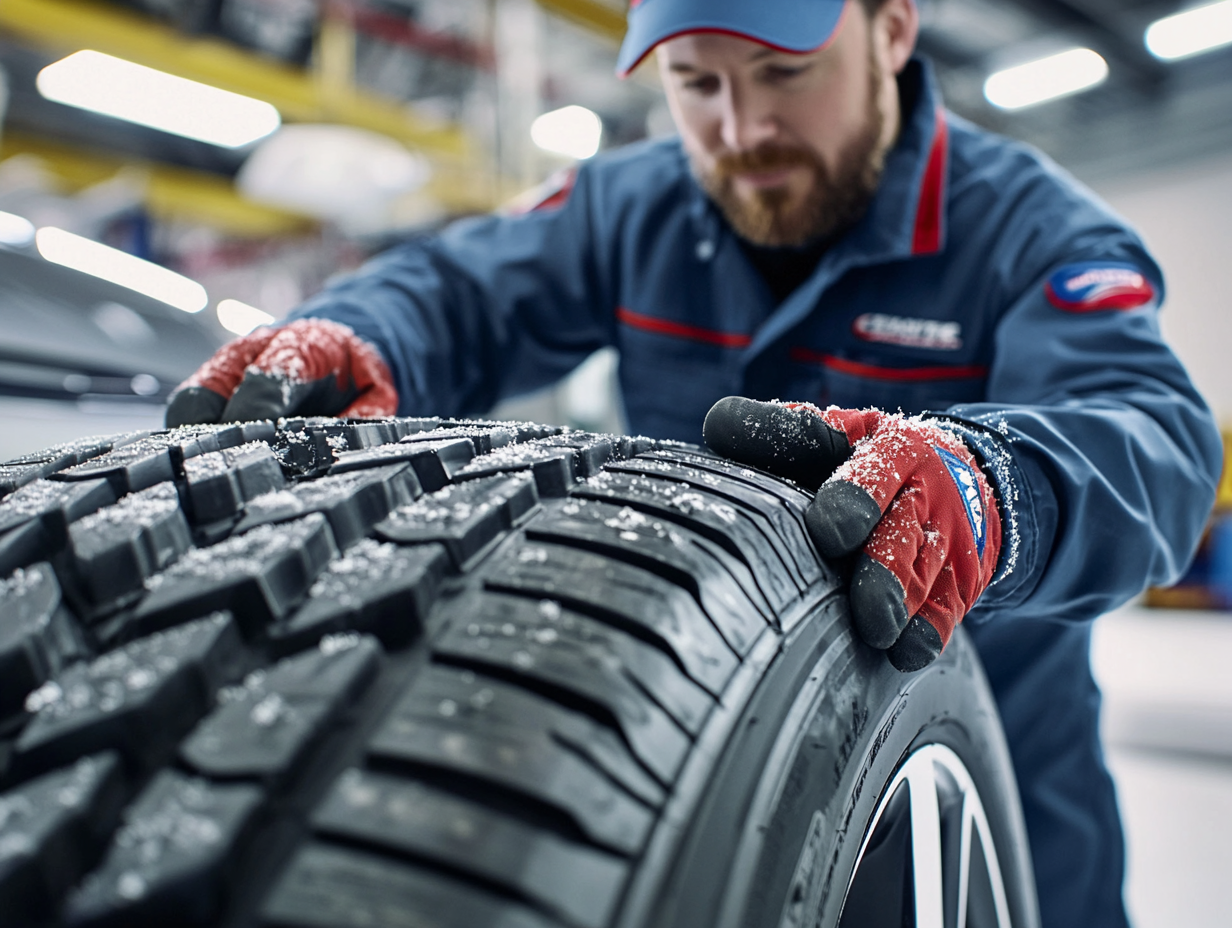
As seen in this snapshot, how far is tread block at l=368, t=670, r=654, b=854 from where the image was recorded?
0.29m

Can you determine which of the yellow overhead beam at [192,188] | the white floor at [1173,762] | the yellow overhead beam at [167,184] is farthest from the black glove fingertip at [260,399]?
the yellow overhead beam at [167,184]

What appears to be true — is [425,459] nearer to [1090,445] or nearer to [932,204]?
[1090,445]

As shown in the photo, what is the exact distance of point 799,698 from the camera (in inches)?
15.7

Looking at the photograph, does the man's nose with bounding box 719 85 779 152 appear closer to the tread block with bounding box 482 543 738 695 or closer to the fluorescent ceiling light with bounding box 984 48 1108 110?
the tread block with bounding box 482 543 738 695

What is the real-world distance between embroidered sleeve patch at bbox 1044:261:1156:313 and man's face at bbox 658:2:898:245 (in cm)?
31

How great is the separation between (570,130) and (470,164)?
1197 mm

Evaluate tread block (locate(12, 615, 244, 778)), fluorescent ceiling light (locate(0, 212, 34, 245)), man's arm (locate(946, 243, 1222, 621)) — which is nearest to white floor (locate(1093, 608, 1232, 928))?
man's arm (locate(946, 243, 1222, 621))

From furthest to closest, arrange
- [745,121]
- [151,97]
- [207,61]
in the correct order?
1. [151,97]
2. [207,61]
3. [745,121]

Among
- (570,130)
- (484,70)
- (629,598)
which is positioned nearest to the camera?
(629,598)

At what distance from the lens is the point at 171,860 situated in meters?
0.27

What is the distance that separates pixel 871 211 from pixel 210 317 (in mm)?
1122

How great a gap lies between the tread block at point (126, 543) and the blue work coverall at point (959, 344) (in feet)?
1.77

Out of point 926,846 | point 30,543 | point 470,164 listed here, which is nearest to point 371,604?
point 30,543

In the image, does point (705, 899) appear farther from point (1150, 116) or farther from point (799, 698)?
point (1150, 116)
